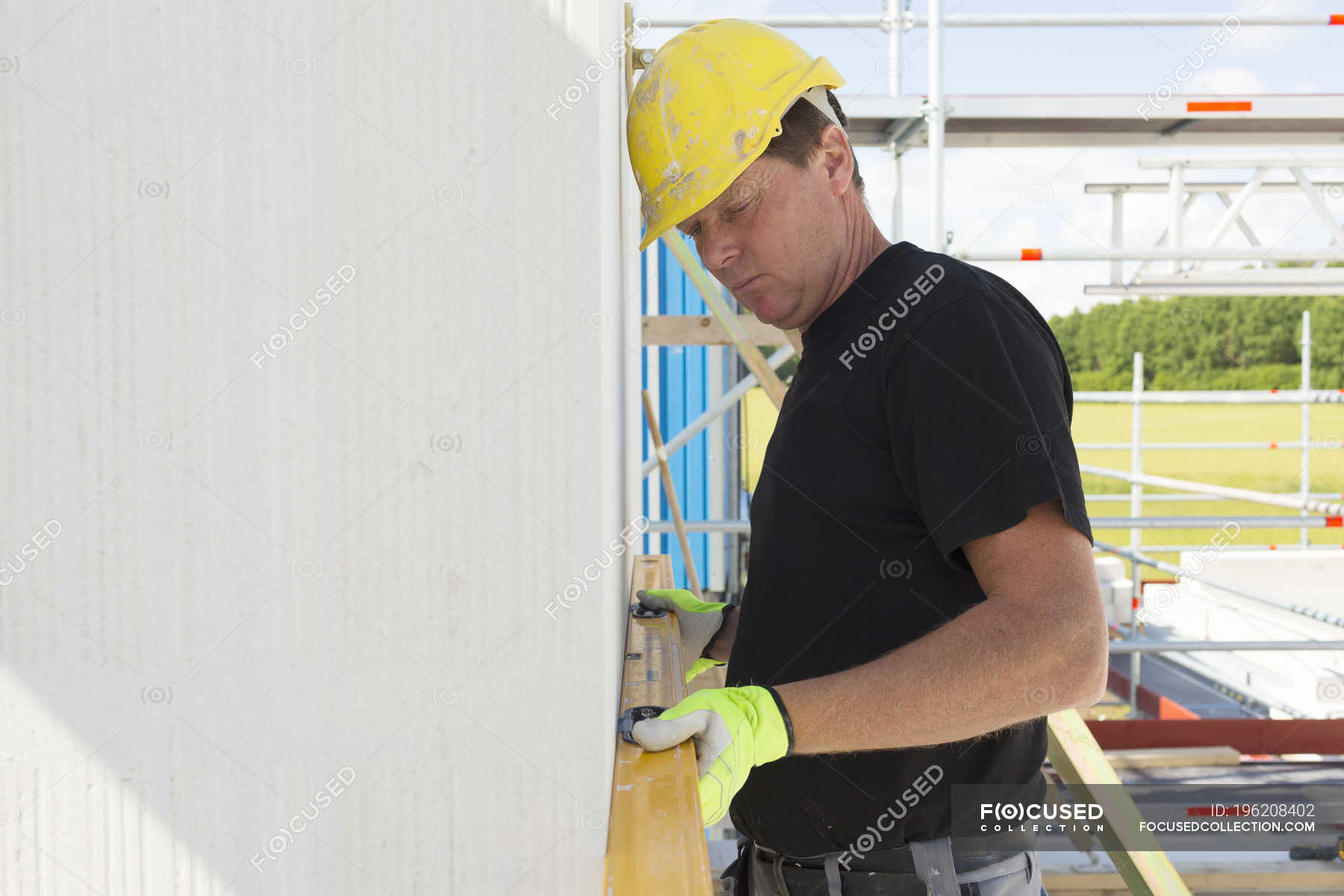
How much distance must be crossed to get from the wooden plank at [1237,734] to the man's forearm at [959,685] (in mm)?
4366

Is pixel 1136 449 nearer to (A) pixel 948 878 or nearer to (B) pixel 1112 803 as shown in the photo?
(B) pixel 1112 803

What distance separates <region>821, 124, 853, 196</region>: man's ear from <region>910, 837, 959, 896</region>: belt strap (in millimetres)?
968

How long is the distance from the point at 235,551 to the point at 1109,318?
32.3 meters

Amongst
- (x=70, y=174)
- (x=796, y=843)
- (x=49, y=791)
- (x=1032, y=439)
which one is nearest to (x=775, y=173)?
(x=1032, y=439)

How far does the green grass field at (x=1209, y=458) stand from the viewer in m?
21.8

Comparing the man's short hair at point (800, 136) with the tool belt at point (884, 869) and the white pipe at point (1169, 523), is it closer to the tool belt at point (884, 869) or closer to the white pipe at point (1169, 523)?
the tool belt at point (884, 869)

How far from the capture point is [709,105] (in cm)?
125

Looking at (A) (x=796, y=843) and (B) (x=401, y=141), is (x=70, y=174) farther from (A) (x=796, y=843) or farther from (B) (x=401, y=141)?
(A) (x=796, y=843)

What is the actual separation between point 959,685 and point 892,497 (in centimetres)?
27

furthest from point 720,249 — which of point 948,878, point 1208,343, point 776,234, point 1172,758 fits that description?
point 1208,343

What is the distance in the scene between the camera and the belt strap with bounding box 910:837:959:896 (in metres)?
1.27

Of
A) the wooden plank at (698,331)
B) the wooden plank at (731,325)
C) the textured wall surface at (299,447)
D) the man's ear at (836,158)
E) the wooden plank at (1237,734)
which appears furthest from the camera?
the wooden plank at (1237,734)

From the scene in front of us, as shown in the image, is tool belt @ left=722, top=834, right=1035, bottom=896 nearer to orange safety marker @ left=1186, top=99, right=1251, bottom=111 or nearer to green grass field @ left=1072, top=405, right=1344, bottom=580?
orange safety marker @ left=1186, top=99, right=1251, bottom=111

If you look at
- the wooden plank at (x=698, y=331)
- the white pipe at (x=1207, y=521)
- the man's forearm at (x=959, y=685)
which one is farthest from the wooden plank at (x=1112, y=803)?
the white pipe at (x=1207, y=521)
